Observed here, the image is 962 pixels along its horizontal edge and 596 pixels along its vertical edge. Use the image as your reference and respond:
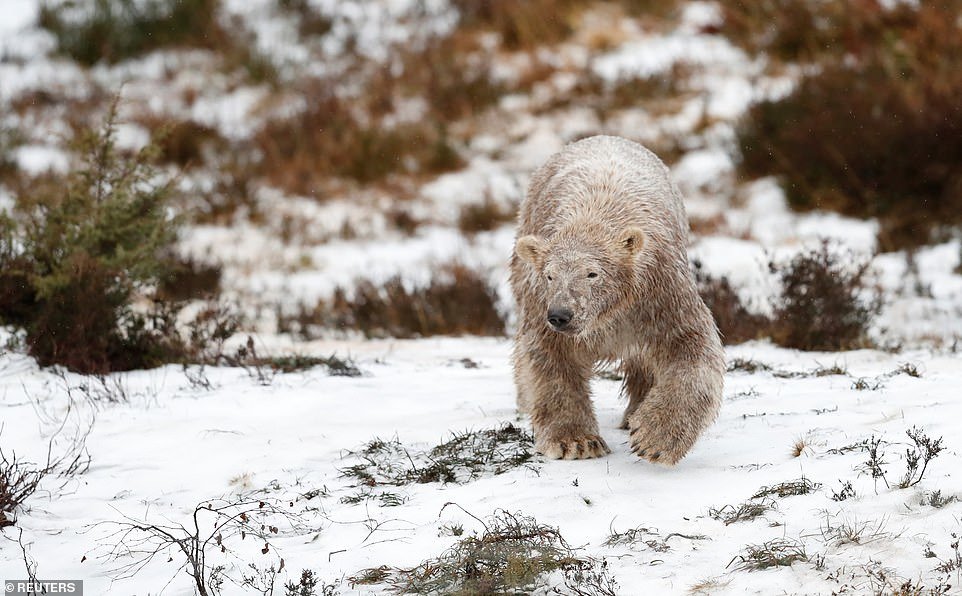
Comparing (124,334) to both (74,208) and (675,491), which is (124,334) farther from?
(675,491)

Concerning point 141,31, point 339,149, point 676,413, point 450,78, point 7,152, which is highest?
point 141,31

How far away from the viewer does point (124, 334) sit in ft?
21.2

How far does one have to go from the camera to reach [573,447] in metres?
4.34

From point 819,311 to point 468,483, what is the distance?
12.0 feet

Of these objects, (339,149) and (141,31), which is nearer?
(339,149)

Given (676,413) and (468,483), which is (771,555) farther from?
(468,483)

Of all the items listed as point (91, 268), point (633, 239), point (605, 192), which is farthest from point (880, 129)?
point (91, 268)

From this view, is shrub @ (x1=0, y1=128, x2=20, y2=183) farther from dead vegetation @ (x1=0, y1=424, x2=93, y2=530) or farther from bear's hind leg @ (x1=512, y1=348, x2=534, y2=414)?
bear's hind leg @ (x1=512, y1=348, x2=534, y2=414)

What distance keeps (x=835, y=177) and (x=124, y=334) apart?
7.16 m

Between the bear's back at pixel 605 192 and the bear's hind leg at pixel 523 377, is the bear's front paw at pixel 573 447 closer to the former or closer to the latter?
the bear's hind leg at pixel 523 377

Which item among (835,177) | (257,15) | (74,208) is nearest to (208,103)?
(257,15)

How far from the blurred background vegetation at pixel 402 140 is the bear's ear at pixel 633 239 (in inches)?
116

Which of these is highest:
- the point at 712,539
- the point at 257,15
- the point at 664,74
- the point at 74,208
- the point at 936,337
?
the point at 257,15

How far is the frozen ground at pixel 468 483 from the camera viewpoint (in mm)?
3209
